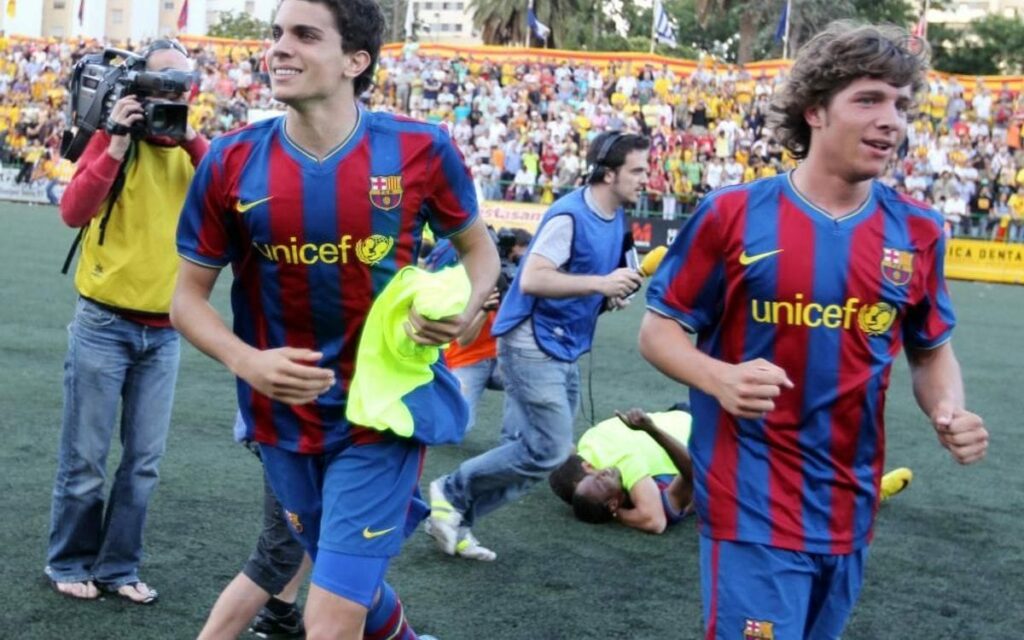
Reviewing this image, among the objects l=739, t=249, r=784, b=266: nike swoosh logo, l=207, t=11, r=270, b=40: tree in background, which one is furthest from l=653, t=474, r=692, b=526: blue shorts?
l=207, t=11, r=270, b=40: tree in background

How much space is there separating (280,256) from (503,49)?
3361 cm

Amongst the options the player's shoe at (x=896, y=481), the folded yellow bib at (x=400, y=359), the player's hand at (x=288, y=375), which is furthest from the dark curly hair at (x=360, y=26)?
the player's shoe at (x=896, y=481)

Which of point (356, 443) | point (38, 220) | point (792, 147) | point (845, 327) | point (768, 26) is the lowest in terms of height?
point (38, 220)

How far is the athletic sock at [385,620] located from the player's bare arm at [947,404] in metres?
1.50

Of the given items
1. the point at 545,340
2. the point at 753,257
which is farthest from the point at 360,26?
the point at 545,340

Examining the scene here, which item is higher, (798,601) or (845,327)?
(845,327)

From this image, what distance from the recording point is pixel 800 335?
3.33 meters

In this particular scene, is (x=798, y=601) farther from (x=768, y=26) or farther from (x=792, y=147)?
(x=768, y=26)

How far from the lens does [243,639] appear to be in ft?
16.3

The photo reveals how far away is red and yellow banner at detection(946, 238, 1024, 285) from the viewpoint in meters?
26.3

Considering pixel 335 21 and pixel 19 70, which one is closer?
pixel 335 21

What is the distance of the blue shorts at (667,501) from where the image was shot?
6962 millimetres

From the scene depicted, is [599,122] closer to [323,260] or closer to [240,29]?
[323,260]

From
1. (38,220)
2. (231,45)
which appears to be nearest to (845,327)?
(38,220)
